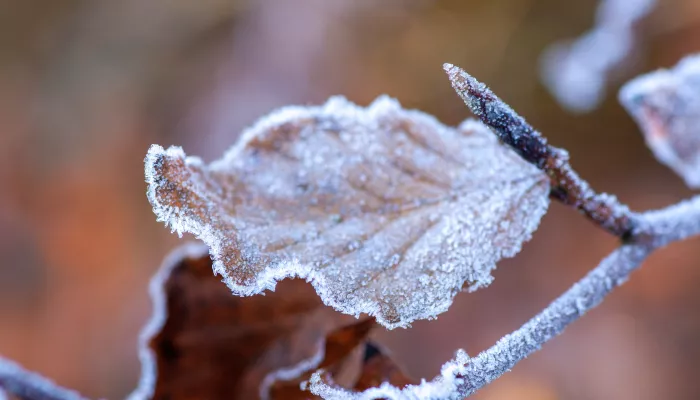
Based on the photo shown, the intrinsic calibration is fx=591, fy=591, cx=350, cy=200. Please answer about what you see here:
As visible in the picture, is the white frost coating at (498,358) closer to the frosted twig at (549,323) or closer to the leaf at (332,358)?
the frosted twig at (549,323)

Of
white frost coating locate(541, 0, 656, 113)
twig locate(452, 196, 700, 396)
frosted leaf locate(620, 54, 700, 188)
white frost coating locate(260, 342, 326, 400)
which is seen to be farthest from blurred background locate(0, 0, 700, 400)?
twig locate(452, 196, 700, 396)

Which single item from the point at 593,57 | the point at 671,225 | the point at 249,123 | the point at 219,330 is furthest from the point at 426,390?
the point at 249,123

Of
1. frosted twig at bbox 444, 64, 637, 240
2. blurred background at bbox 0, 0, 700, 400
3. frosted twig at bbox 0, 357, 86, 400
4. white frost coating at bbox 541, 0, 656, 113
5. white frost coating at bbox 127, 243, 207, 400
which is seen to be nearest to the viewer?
frosted twig at bbox 444, 64, 637, 240

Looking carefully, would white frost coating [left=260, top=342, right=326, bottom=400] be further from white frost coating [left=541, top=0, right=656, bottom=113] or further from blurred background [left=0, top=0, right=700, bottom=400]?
white frost coating [left=541, top=0, right=656, bottom=113]

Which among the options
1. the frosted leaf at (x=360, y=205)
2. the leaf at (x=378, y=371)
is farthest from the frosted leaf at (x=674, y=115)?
the leaf at (x=378, y=371)

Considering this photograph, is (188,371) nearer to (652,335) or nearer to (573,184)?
(573,184)

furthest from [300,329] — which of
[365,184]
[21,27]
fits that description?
[21,27]

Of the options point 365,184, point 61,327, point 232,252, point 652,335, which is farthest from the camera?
point 61,327
